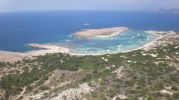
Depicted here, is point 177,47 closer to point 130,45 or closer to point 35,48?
point 130,45

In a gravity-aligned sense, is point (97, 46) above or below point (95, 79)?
above

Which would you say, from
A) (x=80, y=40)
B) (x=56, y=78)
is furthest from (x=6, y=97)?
(x=80, y=40)

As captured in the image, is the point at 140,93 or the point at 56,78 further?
the point at 56,78

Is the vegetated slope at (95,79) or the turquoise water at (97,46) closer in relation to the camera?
the vegetated slope at (95,79)

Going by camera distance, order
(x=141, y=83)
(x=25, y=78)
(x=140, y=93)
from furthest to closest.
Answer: (x=25, y=78) < (x=141, y=83) < (x=140, y=93)

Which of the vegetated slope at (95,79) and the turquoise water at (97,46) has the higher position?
the turquoise water at (97,46)

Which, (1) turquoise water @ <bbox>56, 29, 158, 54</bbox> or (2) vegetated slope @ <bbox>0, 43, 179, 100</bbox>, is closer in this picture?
(2) vegetated slope @ <bbox>0, 43, 179, 100</bbox>

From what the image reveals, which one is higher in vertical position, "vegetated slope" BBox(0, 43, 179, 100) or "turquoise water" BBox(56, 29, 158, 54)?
"turquoise water" BBox(56, 29, 158, 54)

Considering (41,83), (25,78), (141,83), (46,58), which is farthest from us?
(46,58)

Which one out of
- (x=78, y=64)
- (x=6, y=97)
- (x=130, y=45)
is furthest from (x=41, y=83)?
(x=130, y=45)

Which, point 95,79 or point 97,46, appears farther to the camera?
point 97,46
